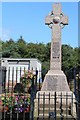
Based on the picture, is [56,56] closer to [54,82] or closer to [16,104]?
[54,82]

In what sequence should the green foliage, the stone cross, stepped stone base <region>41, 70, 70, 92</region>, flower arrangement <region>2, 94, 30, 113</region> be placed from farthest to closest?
the green foliage, the stone cross, stepped stone base <region>41, 70, 70, 92</region>, flower arrangement <region>2, 94, 30, 113</region>

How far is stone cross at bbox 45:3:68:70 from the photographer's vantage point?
10.9 m

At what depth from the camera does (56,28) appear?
11.2 meters

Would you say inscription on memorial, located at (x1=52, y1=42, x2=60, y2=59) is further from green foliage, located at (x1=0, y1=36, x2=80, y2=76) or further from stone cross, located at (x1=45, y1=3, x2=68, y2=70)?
green foliage, located at (x1=0, y1=36, x2=80, y2=76)

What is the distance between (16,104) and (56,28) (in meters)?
4.47

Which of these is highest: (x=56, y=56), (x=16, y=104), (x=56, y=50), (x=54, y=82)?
(x=56, y=50)

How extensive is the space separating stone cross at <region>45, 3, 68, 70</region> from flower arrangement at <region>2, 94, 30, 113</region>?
3.10 m

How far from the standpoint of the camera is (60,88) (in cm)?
1051

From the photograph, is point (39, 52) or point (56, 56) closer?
point (56, 56)

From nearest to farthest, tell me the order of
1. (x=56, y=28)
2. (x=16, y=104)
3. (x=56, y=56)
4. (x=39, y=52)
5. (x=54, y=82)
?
(x=16, y=104)
(x=54, y=82)
(x=56, y=56)
(x=56, y=28)
(x=39, y=52)

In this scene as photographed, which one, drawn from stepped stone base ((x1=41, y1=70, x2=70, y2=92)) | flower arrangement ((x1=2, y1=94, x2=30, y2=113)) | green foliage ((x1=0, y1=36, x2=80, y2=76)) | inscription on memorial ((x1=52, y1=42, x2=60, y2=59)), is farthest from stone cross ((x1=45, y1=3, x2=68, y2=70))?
green foliage ((x1=0, y1=36, x2=80, y2=76))

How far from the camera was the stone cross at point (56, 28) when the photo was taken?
35.8ft

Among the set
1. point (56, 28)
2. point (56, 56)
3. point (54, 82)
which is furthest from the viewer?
point (56, 28)

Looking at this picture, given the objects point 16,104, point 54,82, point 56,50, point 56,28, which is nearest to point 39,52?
point 56,28
